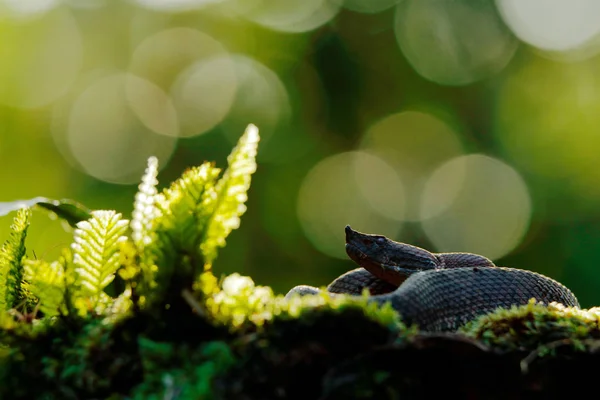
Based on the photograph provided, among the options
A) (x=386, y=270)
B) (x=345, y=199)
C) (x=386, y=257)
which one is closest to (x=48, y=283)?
(x=386, y=270)

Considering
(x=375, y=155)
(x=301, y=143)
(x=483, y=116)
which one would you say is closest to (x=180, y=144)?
(x=301, y=143)

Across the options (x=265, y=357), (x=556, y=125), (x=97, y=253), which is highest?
(x=556, y=125)

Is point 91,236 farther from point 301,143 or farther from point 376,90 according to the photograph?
point 376,90

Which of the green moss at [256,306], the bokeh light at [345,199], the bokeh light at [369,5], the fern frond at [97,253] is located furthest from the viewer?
the bokeh light at [369,5]

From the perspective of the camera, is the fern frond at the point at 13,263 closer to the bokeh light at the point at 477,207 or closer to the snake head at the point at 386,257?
the snake head at the point at 386,257

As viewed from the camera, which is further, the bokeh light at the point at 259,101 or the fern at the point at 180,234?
the bokeh light at the point at 259,101

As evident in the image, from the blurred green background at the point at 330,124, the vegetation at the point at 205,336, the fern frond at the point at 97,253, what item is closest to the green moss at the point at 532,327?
the vegetation at the point at 205,336

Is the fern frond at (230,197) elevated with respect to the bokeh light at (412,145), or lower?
lower

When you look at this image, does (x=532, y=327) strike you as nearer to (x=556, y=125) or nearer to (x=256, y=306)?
(x=256, y=306)
